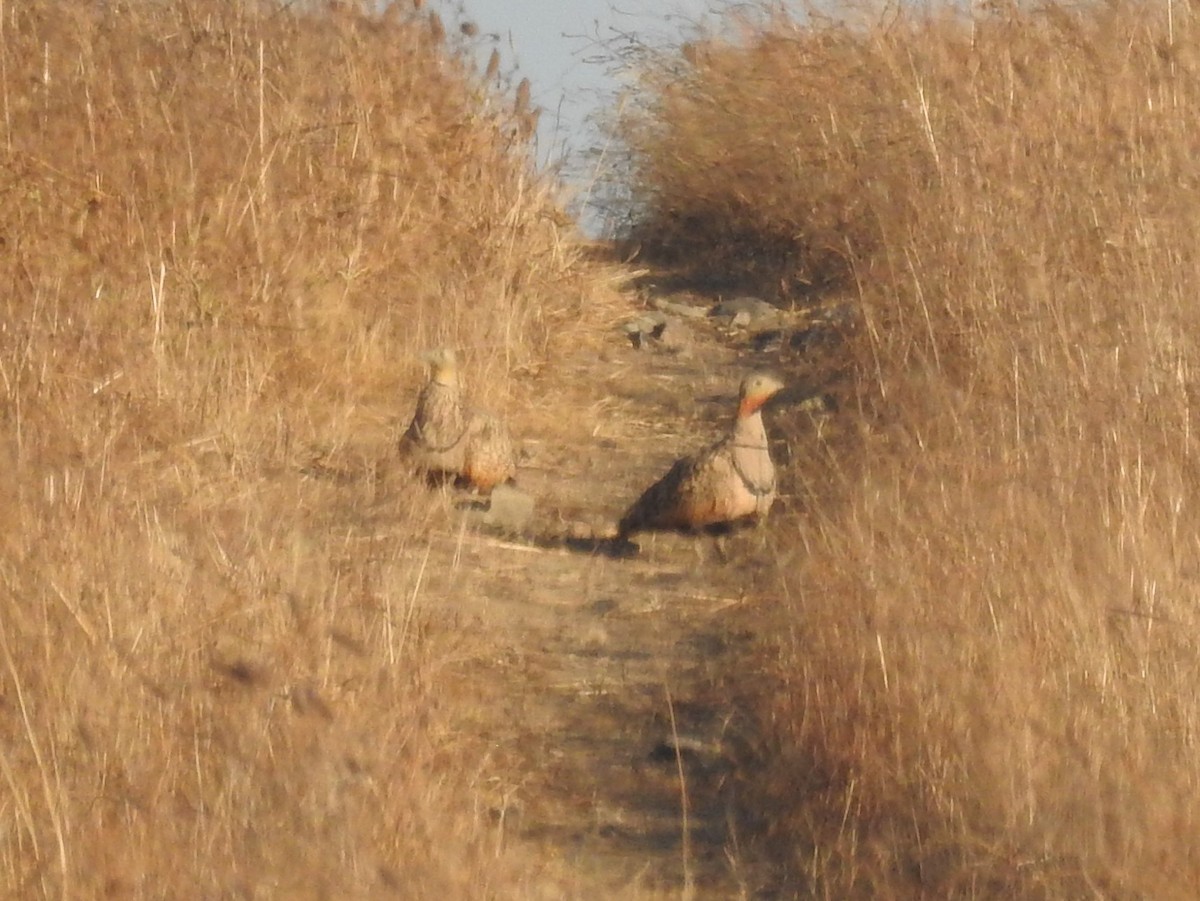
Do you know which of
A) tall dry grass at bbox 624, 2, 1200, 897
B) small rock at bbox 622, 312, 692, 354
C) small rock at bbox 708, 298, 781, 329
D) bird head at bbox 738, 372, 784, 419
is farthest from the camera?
small rock at bbox 708, 298, 781, 329

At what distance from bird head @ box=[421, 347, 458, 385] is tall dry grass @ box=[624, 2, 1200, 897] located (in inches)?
55.5

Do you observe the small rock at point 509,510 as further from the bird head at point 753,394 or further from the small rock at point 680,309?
the small rock at point 680,309

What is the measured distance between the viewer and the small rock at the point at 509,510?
22.8ft

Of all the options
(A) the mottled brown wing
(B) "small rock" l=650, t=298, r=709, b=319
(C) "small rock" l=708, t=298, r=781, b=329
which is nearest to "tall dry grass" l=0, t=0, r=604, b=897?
(B) "small rock" l=650, t=298, r=709, b=319

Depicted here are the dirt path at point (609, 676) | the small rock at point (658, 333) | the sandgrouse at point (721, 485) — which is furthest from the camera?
the small rock at point (658, 333)

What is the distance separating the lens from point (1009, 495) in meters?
4.77

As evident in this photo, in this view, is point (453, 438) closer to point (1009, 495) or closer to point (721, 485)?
point (721, 485)

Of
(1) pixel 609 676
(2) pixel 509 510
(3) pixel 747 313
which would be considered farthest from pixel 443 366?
(3) pixel 747 313

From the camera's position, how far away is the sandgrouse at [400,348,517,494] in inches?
280

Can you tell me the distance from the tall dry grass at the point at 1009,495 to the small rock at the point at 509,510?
1.01 meters

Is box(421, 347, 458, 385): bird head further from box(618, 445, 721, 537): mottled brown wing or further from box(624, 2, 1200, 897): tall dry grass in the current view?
box(624, 2, 1200, 897): tall dry grass

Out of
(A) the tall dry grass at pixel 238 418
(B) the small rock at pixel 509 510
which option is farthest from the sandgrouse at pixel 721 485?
(A) the tall dry grass at pixel 238 418

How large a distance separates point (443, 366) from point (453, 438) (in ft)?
1.23

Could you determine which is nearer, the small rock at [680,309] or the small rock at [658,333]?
the small rock at [658,333]
